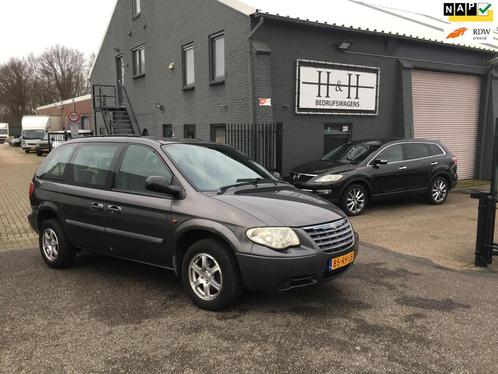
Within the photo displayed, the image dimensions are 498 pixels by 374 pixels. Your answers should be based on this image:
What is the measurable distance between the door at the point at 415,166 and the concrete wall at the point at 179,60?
13.6 feet

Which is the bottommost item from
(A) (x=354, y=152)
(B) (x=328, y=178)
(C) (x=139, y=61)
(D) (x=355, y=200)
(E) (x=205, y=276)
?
(D) (x=355, y=200)

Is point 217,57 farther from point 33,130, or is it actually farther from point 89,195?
point 33,130

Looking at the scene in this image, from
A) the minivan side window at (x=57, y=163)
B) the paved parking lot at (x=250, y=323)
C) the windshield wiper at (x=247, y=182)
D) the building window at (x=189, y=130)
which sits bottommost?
the paved parking lot at (x=250, y=323)

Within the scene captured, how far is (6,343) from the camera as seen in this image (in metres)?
3.54

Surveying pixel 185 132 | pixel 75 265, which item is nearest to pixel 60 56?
pixel 185 132

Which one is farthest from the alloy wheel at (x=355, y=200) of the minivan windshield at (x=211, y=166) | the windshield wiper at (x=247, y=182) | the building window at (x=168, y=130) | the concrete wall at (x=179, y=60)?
the building window at (x=168, y=130)

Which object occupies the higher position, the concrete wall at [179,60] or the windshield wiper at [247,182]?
the concrete wall at [179,60]

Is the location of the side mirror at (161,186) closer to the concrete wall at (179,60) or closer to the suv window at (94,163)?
the suv window at (94,163)

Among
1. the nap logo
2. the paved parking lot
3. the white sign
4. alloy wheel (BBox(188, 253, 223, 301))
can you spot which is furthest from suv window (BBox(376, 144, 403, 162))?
the nap logo

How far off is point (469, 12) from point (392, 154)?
885cm

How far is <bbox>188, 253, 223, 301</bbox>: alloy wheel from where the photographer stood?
4.04 m

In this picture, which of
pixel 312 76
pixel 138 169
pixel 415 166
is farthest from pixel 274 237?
pixel 312 76

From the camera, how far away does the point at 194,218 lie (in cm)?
411

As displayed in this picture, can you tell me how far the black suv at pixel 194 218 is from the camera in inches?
151
